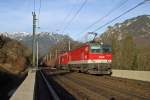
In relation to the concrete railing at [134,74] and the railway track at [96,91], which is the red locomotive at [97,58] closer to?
the concrete railing at [134,74]

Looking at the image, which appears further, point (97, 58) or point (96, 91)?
point (97, 58)

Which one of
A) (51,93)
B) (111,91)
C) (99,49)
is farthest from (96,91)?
(99,49)

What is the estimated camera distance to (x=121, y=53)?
67375mm

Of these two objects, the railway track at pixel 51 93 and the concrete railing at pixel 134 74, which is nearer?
the railway track at pixel 51 93

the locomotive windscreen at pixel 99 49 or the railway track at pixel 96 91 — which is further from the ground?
the locomotive windscreen at pixel 99 49

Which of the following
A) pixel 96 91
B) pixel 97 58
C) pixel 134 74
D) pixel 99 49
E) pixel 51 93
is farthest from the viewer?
Result: pixel 99 49

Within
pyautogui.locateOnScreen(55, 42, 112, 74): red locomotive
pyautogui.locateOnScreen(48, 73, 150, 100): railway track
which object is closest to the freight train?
pyautogui.locateOnScreen(55, 42, 112, 74): red locomotive

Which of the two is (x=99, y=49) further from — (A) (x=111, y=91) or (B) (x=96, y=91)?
(A) (x=111, y=91)

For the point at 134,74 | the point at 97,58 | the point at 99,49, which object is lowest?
the point at 134,74

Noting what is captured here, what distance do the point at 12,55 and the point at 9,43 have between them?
7.97 metres

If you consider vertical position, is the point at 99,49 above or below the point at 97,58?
above

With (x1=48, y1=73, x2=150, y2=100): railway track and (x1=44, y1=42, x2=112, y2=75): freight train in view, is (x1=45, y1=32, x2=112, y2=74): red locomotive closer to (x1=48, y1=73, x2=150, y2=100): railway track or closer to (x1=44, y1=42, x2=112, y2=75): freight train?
(x1=44, y1=42, x2=112, y2=75): freight train

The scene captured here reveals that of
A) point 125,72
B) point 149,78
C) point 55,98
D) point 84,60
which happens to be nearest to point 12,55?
point 84,60

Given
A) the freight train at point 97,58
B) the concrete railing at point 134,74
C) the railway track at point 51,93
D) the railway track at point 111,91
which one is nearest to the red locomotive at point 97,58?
the freight train at point 97,58
